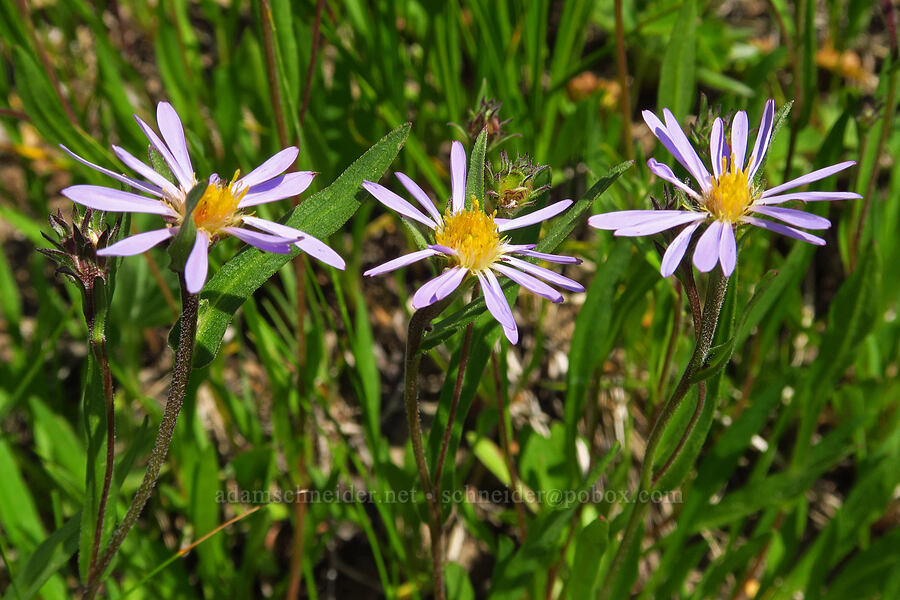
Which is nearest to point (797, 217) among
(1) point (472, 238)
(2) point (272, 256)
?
(1) point (472, 238)

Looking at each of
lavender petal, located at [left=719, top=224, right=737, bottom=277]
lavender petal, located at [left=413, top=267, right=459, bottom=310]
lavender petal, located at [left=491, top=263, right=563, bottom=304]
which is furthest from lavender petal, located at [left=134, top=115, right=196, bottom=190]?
lavender petal, located at [left=719, top=224, right=737, bottom=277]

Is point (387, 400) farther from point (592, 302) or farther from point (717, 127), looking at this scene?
point (717, 127)

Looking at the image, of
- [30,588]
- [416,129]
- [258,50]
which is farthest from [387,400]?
[30,588]

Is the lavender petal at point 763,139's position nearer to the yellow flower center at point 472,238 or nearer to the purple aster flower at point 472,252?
the purple aster flower at point 472,252

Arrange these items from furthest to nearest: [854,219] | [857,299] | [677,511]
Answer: [854,219] → [677,511] → [857,299]

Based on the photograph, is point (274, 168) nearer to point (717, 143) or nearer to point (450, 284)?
point (450, 284)

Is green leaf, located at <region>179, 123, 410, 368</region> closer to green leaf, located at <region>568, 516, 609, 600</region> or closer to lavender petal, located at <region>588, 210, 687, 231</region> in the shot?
lavender petal, located at <region>588, 210, 687, 231</region>

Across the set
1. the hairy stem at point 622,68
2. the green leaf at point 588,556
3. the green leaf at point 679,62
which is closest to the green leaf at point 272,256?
the green leaf at point 588,556
